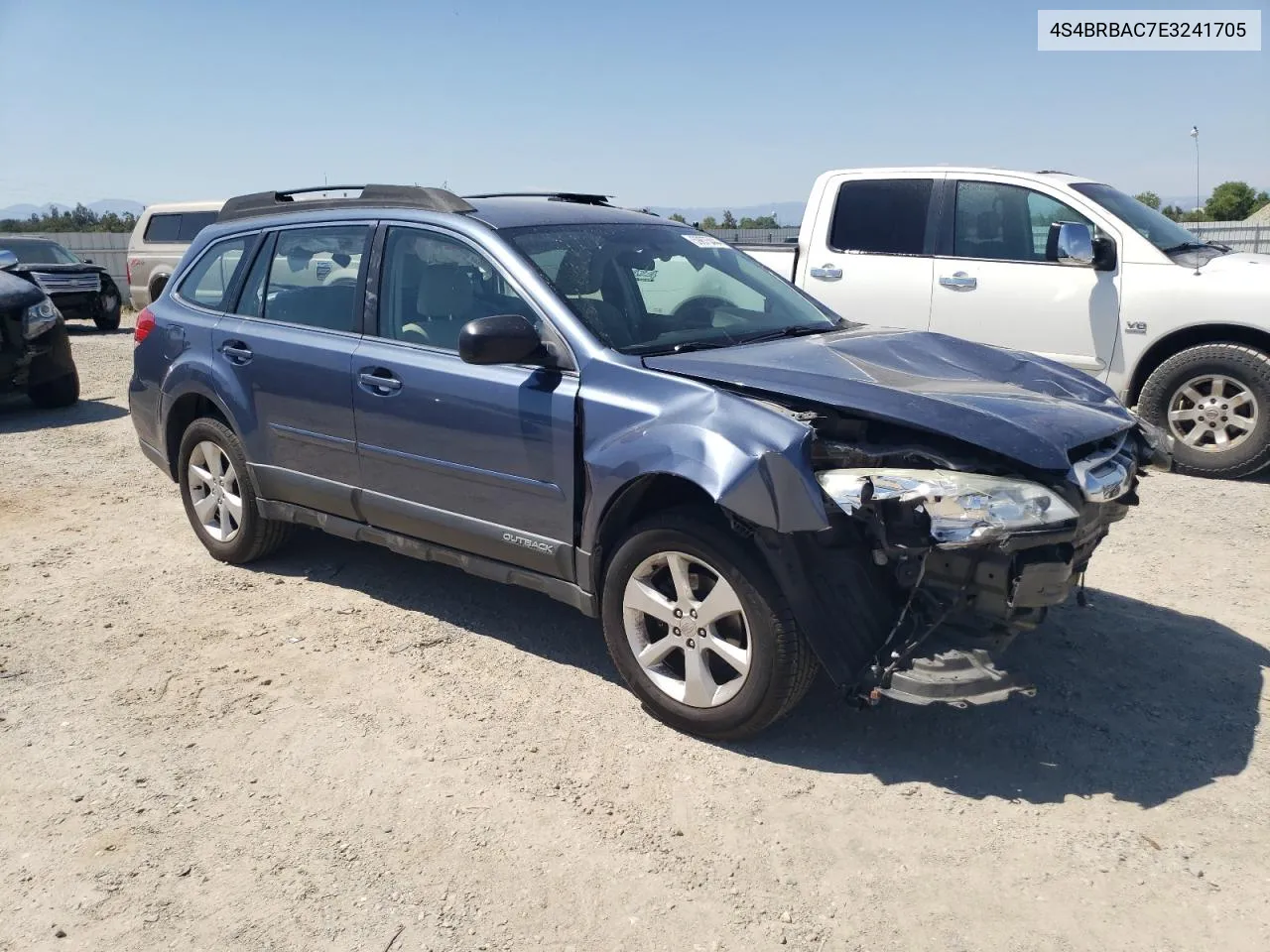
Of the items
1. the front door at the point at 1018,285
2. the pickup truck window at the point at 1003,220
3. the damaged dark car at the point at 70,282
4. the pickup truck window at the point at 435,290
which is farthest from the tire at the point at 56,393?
the pickup truck window at the point at 1003,220

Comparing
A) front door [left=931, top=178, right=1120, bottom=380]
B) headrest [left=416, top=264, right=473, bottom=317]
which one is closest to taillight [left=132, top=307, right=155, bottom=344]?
headrest [left=416, top=264, right=473, bottom=317]

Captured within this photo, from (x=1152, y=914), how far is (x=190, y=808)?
2.90 meters

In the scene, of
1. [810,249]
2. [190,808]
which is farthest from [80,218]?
[190,808]

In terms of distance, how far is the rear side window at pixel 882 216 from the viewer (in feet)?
26.9

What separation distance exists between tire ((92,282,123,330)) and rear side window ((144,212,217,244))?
8.14 ft

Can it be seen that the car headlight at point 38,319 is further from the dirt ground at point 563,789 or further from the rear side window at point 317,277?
the rear side window at point 317,277

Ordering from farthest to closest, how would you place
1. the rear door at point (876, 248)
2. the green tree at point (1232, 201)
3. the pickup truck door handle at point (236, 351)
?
the green tree at point (1232, 201) → the rear door at point (876, 248) → the pickup truck door handle at point (236, 351)

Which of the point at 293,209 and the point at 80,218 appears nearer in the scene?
the point at 293,209

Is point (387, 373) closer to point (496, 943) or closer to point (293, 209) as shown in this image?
point (293, 209)

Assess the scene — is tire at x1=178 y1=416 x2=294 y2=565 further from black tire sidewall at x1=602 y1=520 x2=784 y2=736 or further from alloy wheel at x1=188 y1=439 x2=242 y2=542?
black tire sidewall at x1=602 y1=520 x2=784 y2=736

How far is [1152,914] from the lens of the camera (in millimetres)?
2906

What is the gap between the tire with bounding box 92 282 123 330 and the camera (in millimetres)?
Answer: 19109

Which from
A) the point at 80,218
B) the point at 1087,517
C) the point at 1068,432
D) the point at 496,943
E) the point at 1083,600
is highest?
the point at 80,218

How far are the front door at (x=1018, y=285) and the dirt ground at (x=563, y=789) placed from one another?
2555 millimetres
